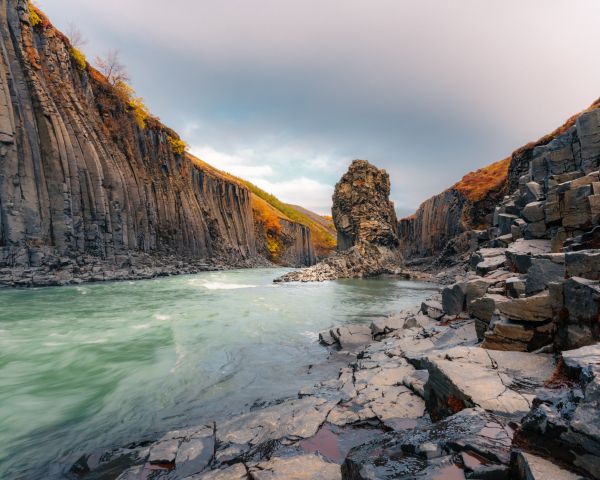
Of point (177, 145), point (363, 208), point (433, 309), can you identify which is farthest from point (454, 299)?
point (177, 145)

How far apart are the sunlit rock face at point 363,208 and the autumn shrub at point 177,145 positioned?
26.4 metres

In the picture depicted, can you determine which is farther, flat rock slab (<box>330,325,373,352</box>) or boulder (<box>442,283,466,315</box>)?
flat rock slab (<box>330,325,373,352</box>)

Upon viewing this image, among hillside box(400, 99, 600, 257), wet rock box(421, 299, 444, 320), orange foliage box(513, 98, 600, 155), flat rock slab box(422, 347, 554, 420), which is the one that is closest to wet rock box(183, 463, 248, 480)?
flat rock slab box(422, 347, 554, 420)

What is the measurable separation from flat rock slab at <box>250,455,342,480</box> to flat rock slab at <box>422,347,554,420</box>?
5.83 ft

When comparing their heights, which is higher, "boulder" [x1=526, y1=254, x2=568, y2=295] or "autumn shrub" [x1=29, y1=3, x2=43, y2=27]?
"autumn shrub" [x1=29, y1=3, x2=43, y2=27]

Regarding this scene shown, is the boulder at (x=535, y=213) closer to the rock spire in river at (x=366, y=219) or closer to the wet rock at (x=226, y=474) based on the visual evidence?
the wet rock at (x=226, y=474)

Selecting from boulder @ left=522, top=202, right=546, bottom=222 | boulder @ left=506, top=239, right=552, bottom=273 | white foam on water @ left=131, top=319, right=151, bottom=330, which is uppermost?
boulder @ left=522, top=202, right=546, bottom=222

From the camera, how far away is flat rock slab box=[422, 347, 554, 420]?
3723 millimetres

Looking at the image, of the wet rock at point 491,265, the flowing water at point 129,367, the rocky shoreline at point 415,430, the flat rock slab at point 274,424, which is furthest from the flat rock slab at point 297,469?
the wet rock at point 491,265

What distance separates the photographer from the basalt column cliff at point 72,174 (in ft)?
77.8

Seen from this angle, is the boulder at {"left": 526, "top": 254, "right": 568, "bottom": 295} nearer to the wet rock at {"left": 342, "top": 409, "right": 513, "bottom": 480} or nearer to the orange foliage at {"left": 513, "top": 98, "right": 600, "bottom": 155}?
the wet rock at {"left": 342, "top": 409, "right": 513, "bottom": 480}

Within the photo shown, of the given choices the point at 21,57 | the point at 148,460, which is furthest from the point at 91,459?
the point at 21,57

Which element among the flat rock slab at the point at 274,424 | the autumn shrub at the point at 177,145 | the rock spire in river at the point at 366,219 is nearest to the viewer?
the flat rock slab at the point at 274,424

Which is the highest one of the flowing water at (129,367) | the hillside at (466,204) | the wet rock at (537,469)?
the hillside at (466,204)
